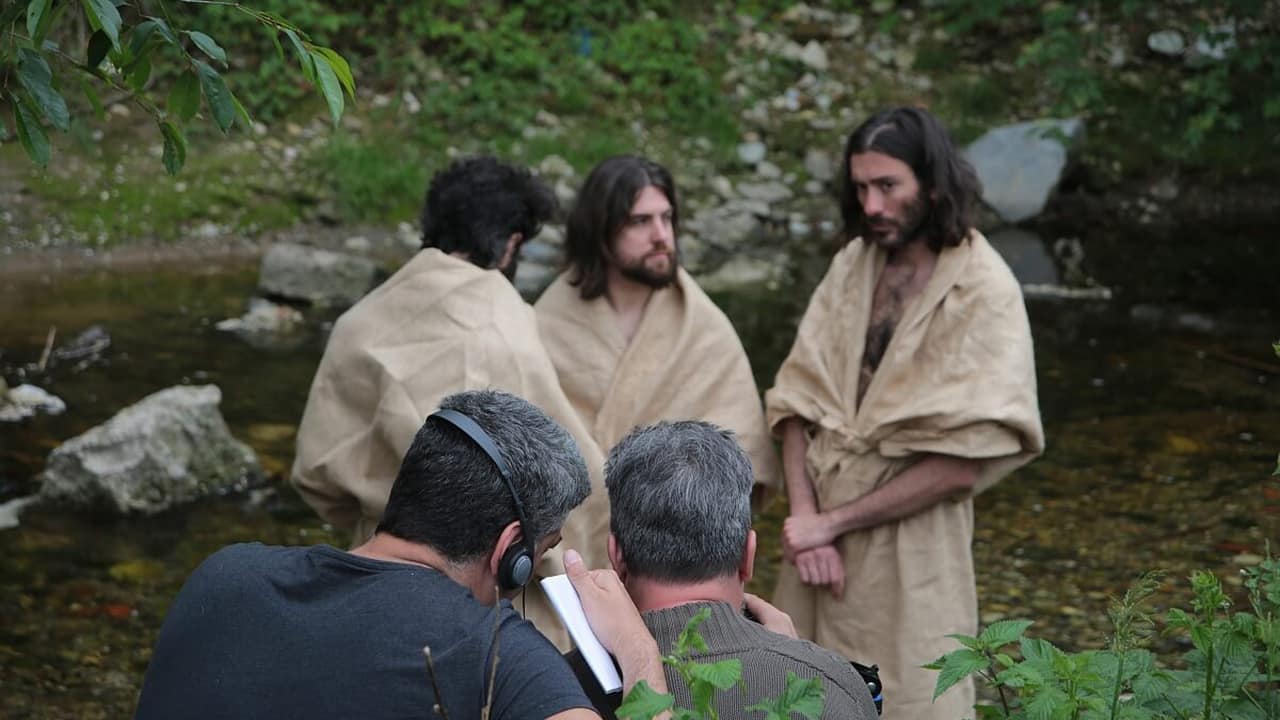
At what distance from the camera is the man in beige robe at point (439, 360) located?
12.1ft

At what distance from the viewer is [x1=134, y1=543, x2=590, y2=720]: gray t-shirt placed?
2168 millimetres

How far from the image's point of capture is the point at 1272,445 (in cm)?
777

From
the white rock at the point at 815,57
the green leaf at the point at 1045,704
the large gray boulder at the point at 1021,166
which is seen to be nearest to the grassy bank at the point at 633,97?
the white rock at the point at 815,57

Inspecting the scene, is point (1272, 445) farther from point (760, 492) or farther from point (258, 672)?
point (258, 672)

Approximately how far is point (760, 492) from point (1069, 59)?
874 cm

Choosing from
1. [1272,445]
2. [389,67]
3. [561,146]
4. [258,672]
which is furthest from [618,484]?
[389,67]

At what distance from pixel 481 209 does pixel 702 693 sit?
2309mm

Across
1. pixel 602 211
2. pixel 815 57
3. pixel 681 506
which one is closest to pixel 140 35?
pixel 681 506

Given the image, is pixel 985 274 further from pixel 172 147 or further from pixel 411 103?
pixel 411 103

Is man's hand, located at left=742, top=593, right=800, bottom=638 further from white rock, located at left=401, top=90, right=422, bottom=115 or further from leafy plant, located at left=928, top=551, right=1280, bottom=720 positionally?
white rock, located at left=401, top=90, right=422, bottom=115

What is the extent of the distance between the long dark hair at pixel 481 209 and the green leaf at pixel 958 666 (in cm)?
200

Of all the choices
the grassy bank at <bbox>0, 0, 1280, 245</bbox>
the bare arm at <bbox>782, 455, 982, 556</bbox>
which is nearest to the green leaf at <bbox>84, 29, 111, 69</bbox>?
the bare arm at <bbox>782, 455, 982, 556</bbox>

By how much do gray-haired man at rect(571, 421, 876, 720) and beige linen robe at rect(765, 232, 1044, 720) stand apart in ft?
4.63

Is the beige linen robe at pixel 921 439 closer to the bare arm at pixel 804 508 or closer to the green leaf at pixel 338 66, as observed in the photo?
the bare arm at pixel 804 508
